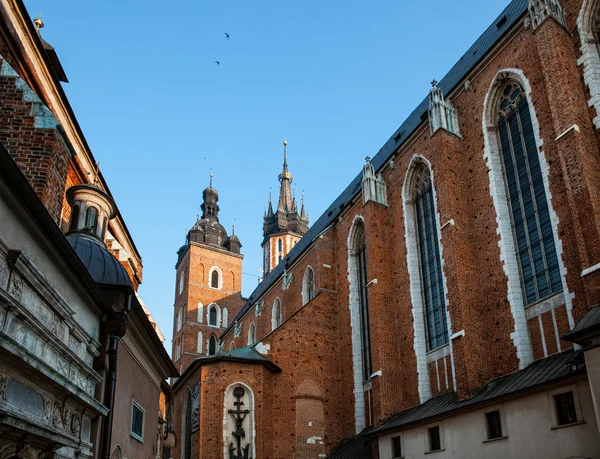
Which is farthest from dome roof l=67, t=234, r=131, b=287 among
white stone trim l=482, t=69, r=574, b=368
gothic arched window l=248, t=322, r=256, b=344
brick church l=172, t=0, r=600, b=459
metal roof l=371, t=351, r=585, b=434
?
gothic arched window l=248, t=322, r=256, b=344

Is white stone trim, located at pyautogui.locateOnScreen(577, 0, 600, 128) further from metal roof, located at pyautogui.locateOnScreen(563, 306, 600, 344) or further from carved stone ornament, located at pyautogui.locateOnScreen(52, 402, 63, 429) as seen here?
carved stone ornament, located at pyautogui.locateOnScreen(52, 402, 63, 429)

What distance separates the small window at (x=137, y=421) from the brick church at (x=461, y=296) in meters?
7.47

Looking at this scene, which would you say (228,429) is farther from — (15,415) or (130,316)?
(15,415)

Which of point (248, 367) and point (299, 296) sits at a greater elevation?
point (299, 296)

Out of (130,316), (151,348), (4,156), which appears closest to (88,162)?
(151,348)

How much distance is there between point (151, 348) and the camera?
39.0 ft

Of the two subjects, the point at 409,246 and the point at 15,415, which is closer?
the point at 15,415

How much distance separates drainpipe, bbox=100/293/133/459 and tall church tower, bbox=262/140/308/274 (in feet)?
154

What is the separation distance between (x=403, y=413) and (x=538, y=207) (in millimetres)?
7670

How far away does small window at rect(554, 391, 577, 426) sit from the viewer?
1146cm

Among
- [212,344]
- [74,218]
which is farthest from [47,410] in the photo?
[212,344]

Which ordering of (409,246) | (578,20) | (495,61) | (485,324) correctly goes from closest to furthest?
1. (578,20)
2. (485,324)
3. (495,61)
4. (409,246)

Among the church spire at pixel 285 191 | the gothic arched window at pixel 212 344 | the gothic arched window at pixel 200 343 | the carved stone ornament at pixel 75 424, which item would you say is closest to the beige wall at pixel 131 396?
the carved stone ornament at pixel 75 424

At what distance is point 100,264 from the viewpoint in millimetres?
10469
